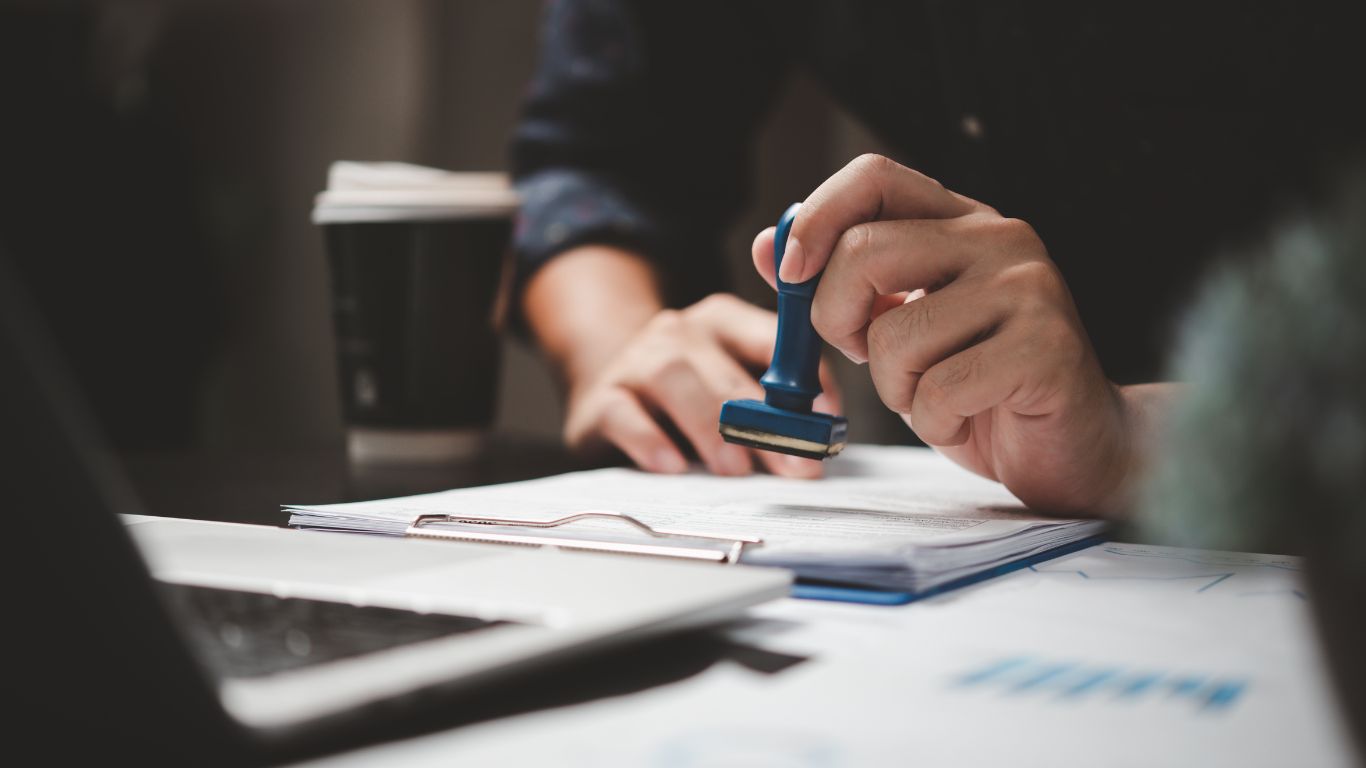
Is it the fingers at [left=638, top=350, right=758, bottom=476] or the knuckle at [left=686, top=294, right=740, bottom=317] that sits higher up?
the knuckle at [left=686, top=294, right=740, bottom=317]

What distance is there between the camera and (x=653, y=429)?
715 mm

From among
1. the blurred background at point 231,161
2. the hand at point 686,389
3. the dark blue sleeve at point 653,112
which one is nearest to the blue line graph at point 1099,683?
the hand at point 686,389

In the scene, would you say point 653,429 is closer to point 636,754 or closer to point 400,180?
point 400,180

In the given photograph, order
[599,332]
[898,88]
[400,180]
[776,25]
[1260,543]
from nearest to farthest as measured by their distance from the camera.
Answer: [1260,543] → [400,180] → [599,332] → [898,88] → [776,25]

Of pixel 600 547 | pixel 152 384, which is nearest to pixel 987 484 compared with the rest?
pixel 600 547

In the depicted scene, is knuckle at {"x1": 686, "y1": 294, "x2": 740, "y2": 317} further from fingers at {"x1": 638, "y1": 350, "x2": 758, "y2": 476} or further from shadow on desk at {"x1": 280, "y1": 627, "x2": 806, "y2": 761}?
shadow on desk at {"x1": 280, "y1": 627, "x2": 806, "y2": 761}

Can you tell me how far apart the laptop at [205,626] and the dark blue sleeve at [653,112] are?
0.70m

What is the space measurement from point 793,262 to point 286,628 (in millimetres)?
311

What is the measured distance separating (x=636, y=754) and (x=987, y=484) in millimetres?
465

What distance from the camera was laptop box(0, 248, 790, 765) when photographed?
202mm

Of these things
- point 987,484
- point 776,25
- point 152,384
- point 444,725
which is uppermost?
point 776,25

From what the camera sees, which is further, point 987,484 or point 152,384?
point 152,384

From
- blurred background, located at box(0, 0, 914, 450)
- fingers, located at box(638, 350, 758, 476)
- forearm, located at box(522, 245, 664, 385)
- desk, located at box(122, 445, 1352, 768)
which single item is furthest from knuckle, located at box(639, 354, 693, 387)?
blurred background, located at box(0, 0, 914, 450)

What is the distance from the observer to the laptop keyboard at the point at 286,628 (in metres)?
0.26
